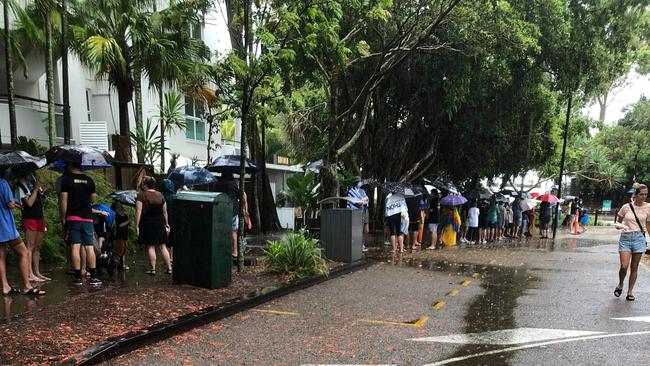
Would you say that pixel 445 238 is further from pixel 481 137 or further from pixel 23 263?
pixel 23 263

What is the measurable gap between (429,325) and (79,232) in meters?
4.87

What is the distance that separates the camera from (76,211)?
6.86 meters

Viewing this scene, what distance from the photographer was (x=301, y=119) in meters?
20.2

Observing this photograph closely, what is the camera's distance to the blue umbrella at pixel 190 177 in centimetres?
1037

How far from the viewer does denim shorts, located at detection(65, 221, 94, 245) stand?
6824mm

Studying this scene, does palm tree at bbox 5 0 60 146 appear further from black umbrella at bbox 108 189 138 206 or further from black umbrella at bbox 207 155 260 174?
black umbrella at bbox 108 189 138 206

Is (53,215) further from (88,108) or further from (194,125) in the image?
(194,125)

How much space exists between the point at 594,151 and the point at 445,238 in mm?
29378

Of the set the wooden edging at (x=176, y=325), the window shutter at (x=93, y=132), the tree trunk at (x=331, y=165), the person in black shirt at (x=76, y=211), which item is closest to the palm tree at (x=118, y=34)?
the tree trunk at (x=331, y=165)

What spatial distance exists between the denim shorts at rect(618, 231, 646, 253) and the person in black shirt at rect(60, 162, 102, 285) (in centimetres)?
801

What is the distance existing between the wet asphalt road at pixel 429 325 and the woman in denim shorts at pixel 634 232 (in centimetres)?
55

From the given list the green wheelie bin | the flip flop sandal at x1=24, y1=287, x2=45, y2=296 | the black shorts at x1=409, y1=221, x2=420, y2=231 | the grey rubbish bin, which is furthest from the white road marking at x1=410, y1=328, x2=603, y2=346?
the black shorts at x1=409, y1=221, x2=420, y2=231

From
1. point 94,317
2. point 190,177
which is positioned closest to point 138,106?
point 190,177

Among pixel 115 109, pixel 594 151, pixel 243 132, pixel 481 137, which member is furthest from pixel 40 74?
pixel 594 151
